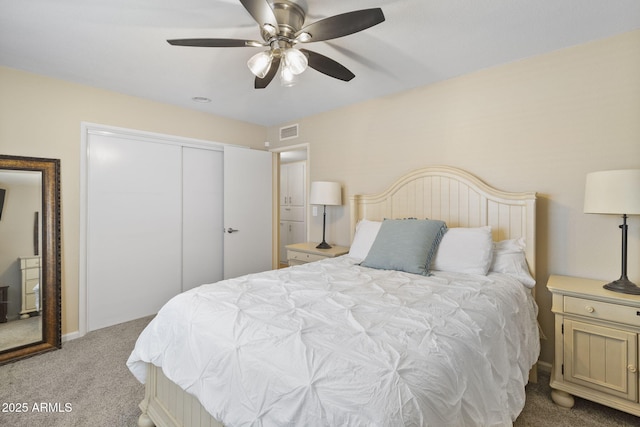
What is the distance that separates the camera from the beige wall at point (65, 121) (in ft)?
8.33

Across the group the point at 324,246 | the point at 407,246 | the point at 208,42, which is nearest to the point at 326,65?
the point at 208,42

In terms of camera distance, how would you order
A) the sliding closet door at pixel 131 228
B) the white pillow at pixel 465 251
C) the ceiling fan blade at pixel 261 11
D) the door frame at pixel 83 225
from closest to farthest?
the ceiling fan blade at pixel 261 11 < the white pillow at pixel 465 251 < the door frame at pixel 83 225 < the sliding closet door at pixel 131 228

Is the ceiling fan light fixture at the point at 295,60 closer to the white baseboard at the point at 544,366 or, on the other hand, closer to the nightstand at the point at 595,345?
the nightstand at the point at 595,345

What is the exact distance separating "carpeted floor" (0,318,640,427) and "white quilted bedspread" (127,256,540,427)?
382 millimetres

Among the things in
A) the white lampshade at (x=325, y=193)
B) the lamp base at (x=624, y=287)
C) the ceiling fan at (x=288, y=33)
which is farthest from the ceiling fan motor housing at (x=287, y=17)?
the lamp base at (x=624, y=287)

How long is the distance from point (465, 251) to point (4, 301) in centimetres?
358

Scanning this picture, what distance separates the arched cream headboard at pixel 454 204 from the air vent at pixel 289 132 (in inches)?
52.8

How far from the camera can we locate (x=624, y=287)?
1.81m

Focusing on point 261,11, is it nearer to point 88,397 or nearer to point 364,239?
point 364,239

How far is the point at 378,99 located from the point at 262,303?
8.30 feet

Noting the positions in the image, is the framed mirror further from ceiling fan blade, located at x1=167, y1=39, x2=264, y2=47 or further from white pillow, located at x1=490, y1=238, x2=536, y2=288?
white pillow, located at x1=490, y1=238, x2=536, y2=288

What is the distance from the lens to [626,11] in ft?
5.87

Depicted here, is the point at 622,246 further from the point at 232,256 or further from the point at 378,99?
the point at 232,256

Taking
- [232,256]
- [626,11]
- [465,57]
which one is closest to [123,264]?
[232,256]
